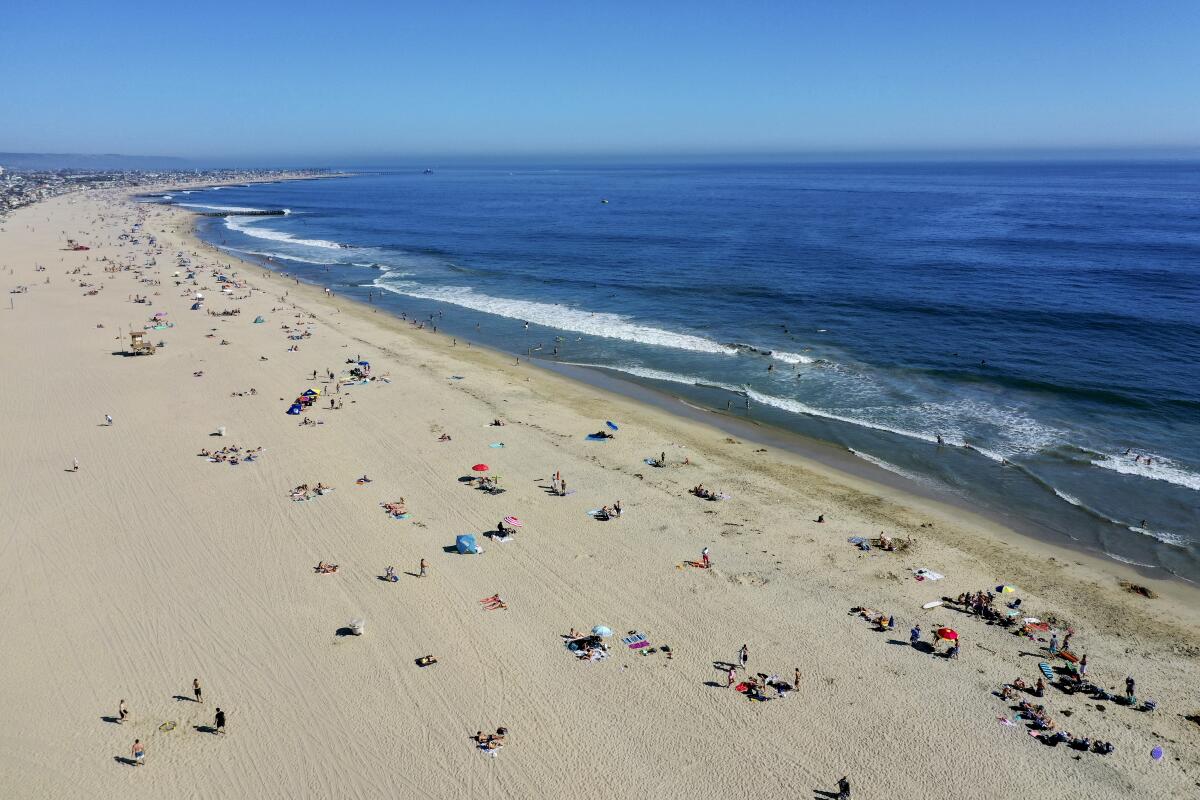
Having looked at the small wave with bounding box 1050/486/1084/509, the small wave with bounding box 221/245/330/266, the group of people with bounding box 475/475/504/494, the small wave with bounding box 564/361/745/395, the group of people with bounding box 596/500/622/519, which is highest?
the small wave with bounding box 221/245/330/266

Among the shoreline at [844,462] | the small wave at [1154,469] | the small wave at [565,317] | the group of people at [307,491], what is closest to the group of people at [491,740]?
the group of people at [307,491]

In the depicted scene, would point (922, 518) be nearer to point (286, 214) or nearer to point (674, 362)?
point (674, 362)

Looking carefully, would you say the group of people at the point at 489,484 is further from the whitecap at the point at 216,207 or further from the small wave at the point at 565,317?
the whitecap at the point at 216,207

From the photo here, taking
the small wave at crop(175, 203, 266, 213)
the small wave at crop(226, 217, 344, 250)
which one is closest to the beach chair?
the small wave at crop(226, 217, 344, 250)

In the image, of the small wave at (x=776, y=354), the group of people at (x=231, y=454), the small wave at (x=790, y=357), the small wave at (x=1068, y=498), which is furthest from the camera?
the small wave at (x=776, y=354)

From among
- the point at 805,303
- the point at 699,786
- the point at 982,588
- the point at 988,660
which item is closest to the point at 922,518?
the point at 982,588

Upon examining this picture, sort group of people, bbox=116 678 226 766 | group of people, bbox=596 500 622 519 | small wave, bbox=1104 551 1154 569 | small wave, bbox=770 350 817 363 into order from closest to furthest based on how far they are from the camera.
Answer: group of people, bbox=116 678 226 766 < small wave, bbox=1104 551 1154 569 < group of people, bbox=596 500 622 519 < small wave, bbox=770 350 817 363

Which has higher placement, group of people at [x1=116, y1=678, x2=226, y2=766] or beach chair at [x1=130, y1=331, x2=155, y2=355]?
beach chair at [x1=130, y1=331, x2=155, y2=355]

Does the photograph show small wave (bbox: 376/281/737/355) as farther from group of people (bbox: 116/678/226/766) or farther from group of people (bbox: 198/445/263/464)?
group of people (bbox: 116/678/226/766)
